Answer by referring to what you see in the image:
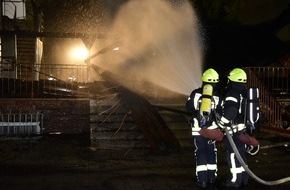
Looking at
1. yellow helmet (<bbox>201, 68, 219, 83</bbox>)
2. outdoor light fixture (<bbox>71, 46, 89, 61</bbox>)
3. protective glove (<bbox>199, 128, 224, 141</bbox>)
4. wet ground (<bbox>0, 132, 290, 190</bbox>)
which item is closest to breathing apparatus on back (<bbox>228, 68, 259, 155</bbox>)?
yellow helmet (<bbox>201, 68, 219, 83</bbox>)

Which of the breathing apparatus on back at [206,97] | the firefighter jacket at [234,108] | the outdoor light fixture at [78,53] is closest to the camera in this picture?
the breathing apparatus on back at [206,97]

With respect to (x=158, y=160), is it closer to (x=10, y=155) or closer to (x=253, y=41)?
(x=10, y=155)

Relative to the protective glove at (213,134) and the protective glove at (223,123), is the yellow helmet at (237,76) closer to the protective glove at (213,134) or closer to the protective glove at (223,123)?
the protective glove at (223,123)

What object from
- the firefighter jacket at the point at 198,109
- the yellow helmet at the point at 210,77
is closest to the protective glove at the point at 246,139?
the firefighter jacket at the point at 198,109

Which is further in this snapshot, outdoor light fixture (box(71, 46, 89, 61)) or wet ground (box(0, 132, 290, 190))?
outdoor light fixture (box(71, 46, 89, 61))

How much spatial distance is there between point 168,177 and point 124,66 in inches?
494

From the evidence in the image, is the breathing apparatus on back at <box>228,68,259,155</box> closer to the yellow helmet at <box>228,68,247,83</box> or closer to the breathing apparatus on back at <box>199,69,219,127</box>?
the yellow helmet at <box>228,68,247,83</box>

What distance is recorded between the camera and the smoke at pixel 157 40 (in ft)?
58.4

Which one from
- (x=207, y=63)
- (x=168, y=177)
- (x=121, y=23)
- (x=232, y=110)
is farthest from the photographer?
(x=207, y=63)

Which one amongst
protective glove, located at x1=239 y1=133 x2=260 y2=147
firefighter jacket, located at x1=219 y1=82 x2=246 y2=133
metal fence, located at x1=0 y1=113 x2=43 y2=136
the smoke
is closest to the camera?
firefighter jacket, located at x1=219 y1=82 x2=246 y2=133

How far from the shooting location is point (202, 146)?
743 centimetres

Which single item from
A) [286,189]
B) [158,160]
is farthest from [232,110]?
[158,160]

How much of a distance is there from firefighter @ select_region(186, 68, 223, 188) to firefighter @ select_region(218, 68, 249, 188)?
0.62 feet

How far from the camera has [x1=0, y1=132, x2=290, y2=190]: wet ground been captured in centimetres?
766
